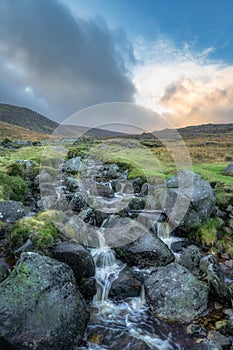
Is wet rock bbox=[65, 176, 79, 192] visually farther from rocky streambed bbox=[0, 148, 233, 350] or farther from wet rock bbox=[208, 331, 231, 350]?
wet rock bbox=[208, 331, 231, 350]

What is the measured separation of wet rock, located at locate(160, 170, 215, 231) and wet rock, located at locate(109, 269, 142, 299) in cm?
566

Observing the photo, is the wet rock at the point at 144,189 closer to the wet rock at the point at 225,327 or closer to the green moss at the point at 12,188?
the green moss at the point at 12,188

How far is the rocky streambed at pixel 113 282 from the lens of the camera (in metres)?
7.41

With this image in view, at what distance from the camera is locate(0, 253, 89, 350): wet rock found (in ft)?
22.9

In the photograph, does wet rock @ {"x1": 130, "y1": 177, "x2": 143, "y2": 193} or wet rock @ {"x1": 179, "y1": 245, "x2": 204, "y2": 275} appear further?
wet rock @ {"x1": 130, "y1": 177, "x2": 143, "y2": 193}

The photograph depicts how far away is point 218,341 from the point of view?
25.6 feet

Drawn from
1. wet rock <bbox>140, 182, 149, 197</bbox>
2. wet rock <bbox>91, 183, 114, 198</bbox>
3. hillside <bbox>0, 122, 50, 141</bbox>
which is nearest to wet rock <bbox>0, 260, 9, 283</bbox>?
wet rock <bbox>91, 183, 114, 198</bbox>

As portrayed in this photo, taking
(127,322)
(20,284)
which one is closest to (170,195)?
(127,322)

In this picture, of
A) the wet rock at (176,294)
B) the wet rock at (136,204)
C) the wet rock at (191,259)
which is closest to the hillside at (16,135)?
the wet rock at (136,204)

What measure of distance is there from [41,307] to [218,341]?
4.80 m

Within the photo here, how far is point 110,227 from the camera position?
45.9ft

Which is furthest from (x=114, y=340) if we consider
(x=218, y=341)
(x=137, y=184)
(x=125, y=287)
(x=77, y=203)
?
(x=137, y=184)

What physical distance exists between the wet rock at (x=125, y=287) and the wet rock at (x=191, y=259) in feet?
7.45

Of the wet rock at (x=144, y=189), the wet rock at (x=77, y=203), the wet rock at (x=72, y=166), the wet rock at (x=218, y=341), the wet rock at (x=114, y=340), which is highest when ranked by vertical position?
the wet rock at (x=72, y=166)
